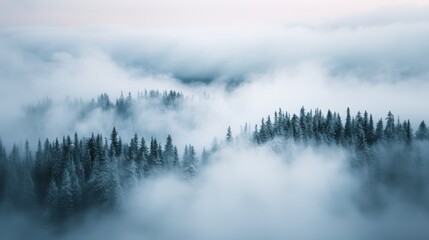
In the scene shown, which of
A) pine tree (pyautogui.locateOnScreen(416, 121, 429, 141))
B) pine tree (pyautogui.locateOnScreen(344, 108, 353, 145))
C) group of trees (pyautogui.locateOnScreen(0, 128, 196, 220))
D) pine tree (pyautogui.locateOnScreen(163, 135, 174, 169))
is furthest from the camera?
pine tree (pyautogui.locateOnScreen(416, 121, 429, 141))

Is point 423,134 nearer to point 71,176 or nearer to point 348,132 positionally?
point 348,132

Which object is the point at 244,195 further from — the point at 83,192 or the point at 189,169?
the point at 83,192

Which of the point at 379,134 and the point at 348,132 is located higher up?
the point at 348,132

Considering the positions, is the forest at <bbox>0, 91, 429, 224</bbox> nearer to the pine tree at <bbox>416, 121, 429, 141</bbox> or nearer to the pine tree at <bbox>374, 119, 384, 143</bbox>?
the pine tree at <bbox>374, 119, 384, 143</bbox>

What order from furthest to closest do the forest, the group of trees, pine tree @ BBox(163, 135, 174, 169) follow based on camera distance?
pine tree @ BBox(163, 135, 174, 169) → the forest → the group of trees

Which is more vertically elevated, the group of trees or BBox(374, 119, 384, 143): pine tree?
BBox(374, 119, 384, 143): pine tree

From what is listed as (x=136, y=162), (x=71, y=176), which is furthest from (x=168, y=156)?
(x=71, y=176)

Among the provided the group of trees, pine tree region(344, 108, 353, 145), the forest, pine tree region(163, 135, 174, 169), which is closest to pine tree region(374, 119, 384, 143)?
the forest
